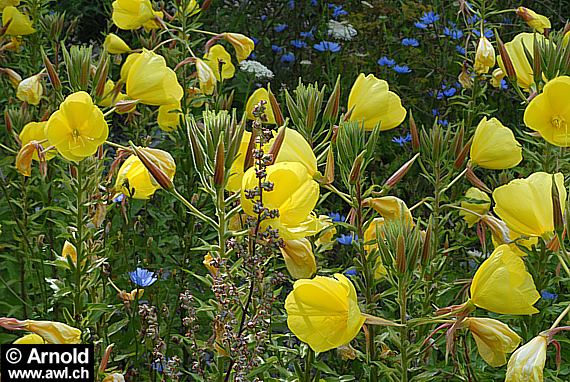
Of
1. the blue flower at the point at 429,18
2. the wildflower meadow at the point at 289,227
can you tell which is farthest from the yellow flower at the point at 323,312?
the blue flower at the point at 429,18

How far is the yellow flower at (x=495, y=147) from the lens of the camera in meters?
1.91

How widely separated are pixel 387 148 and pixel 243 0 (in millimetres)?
1911

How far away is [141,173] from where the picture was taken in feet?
6.23

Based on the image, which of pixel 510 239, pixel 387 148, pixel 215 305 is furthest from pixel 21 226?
pixel 387 148

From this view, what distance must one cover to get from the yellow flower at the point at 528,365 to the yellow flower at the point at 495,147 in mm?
720

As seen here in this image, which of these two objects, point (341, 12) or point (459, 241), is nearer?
point (459, 241)

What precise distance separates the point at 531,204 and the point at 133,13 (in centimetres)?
171

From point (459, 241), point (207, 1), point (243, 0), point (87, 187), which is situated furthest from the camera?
point (243, 0)

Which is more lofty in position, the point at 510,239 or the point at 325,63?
the point at 325,63

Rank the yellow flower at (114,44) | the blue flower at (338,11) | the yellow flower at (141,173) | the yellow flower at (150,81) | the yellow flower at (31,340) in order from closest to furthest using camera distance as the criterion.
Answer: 1. the yellow flower at (31,340)
2. the yellow flower at (141,173)
3. the yellow flower at (150,81)
4. the yellow flower at (114,44)
5. the blue flower at (338,11)

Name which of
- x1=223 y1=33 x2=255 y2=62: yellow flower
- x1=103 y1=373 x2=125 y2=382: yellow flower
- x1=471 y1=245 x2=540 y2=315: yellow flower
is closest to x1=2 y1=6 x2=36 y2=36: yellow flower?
x1=223 y1=33 x2=255 y2=62: yellow flower

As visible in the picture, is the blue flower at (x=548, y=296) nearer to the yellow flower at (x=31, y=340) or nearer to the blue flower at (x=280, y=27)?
the yellow flower at (x=31, y=340)

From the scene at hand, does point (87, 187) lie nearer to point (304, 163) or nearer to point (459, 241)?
point (304, 163)

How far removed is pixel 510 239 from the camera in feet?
5.71
